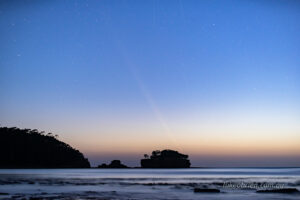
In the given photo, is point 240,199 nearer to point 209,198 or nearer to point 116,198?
point 209,198

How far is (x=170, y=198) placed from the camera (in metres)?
37.7

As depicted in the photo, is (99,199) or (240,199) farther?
(240,199)

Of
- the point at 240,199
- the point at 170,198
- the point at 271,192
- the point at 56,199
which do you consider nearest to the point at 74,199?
the point at 56,199

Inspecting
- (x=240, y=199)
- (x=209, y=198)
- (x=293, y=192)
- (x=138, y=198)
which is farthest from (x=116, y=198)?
(x=293, y=192)

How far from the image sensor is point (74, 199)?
33.8 meters

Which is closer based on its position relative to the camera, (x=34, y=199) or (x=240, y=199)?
(x=34, y=199)

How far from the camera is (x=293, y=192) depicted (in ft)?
146

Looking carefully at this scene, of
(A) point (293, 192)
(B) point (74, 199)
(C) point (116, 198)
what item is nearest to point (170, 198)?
(C) point (116, 198)

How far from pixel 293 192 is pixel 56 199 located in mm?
28495

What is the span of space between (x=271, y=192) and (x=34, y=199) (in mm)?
27623

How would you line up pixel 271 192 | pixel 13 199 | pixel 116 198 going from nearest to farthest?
pixel 13 199 → pixel 116 198 → pixel 271 192

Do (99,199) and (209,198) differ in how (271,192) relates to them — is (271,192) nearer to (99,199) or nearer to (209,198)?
(209,198)

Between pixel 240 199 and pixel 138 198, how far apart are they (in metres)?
10.6

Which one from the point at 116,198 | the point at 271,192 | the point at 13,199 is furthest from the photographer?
the point at 271,192
